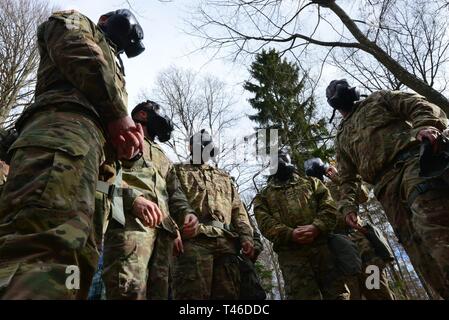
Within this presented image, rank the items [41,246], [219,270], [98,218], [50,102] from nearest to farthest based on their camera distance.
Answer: [41,246] → [50,102] → [98,218] → [219,270]

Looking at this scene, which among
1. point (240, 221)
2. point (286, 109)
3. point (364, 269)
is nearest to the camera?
point (240, 221)

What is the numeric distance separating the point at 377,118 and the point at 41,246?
115 inches

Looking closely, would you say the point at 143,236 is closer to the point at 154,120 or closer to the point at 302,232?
the point at 154,120

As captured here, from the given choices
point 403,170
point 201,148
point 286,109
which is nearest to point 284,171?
point 201,148

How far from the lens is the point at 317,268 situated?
13.0ft

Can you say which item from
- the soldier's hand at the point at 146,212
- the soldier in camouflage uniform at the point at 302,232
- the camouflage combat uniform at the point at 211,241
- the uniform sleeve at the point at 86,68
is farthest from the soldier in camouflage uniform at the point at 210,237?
the uniform sleeve at the point at 86,68

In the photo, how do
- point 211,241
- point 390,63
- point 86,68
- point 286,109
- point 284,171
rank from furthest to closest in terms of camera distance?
point 286,109
point 390,63
point 284,171
point 211,241
point 86,68

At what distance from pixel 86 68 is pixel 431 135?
2.29 meters

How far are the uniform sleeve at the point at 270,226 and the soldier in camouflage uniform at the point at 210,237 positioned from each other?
191 millimetres

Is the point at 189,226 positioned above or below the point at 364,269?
below

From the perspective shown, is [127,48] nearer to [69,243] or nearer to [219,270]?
[69,243]

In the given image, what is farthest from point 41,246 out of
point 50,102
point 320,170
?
point 320,170

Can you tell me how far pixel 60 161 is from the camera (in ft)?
4.55
